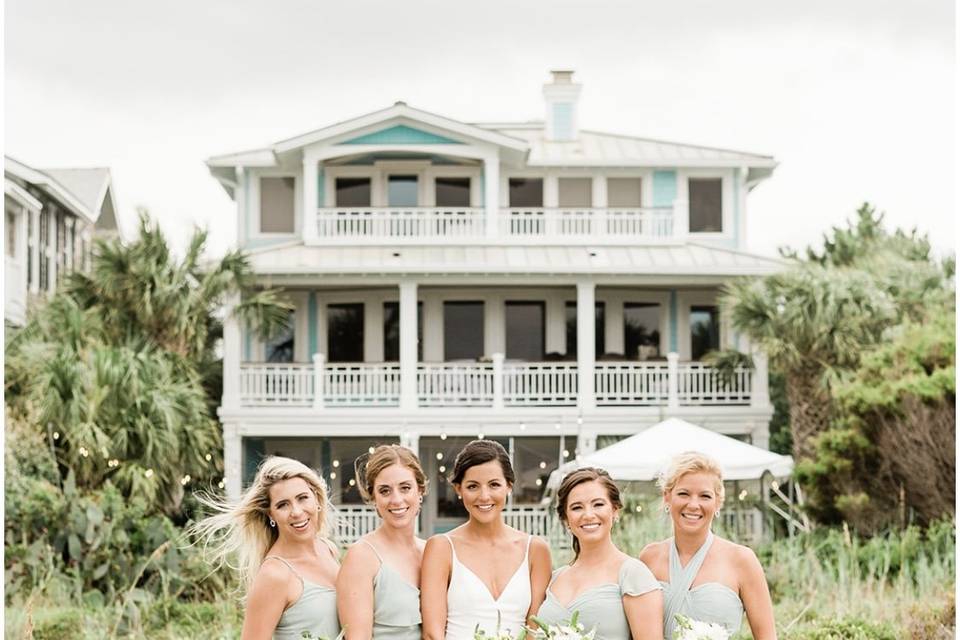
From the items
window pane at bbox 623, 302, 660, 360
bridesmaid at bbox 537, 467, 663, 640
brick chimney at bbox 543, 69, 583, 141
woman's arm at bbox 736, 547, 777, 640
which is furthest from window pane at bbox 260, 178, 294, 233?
→ woman's arm at bbox 736, 547, 777, 640

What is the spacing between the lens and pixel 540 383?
21.2 m

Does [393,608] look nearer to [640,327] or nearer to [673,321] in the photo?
[673,321]

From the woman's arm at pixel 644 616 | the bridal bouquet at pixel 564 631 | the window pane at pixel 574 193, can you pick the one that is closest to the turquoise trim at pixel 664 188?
the window pane at pixel 574 193

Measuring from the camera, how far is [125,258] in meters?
19.5

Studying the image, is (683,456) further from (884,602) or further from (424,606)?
(884,602)

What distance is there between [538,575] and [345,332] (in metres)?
18.8

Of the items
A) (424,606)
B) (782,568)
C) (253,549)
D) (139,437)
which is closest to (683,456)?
(424,606)

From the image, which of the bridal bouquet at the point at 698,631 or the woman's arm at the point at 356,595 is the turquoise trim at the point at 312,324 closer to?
the woman's arm at the point at 356,595

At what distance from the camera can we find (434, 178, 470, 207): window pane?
924 inches

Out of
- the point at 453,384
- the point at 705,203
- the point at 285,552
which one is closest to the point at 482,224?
the point at 453,384

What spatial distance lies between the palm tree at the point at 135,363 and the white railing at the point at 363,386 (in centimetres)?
142

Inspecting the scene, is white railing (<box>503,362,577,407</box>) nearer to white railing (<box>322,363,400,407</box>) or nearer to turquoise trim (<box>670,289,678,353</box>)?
white railing (<box>322,363,400,407</box>)

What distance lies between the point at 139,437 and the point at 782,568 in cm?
872

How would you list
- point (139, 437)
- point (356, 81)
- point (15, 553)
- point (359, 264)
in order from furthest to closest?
point (356, 81), point (359, 264), point (139, 437), point (15, 553)
